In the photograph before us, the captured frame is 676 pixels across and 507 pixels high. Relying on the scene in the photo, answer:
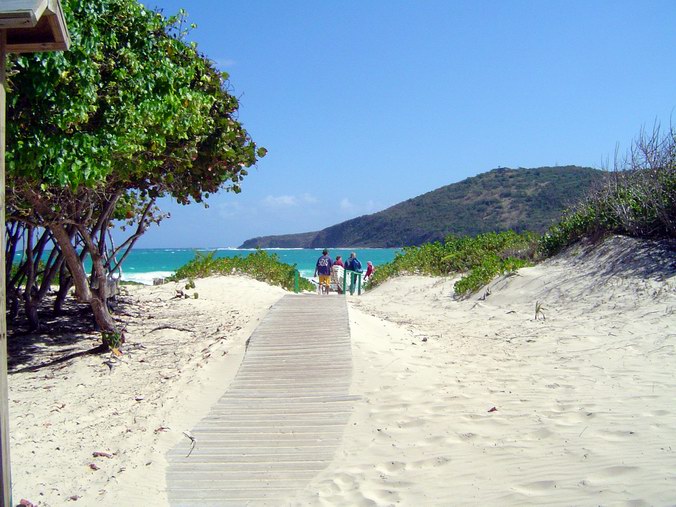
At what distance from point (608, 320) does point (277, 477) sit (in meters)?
6.10

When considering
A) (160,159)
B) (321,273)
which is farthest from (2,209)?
(321,273)

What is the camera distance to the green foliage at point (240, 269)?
64.2 feet

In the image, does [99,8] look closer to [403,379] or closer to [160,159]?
[160,159]

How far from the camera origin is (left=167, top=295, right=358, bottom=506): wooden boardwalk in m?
5.25

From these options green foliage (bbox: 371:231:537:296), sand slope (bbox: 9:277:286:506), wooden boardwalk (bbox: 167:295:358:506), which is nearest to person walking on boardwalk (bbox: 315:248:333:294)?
green foliage (bbox: 371:231:537:296)

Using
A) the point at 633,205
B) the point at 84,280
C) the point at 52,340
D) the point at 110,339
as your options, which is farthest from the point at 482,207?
the point at 84,280

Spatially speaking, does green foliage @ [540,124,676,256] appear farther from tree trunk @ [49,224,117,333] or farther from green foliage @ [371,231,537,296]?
tree trunk @ [49,224,117,333]

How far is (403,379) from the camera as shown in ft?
24.1

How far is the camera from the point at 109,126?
310 inches

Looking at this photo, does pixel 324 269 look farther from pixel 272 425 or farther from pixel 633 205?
pixel 272 425

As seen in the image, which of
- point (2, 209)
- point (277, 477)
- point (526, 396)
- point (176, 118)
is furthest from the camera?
point (176, 118)

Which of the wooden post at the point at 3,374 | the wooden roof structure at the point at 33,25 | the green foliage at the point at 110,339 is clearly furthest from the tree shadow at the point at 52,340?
the wooden roof structure at the point at 33,25

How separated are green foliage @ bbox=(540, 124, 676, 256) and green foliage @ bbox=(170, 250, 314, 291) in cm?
933

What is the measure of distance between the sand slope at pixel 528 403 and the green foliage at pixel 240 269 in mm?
9301
